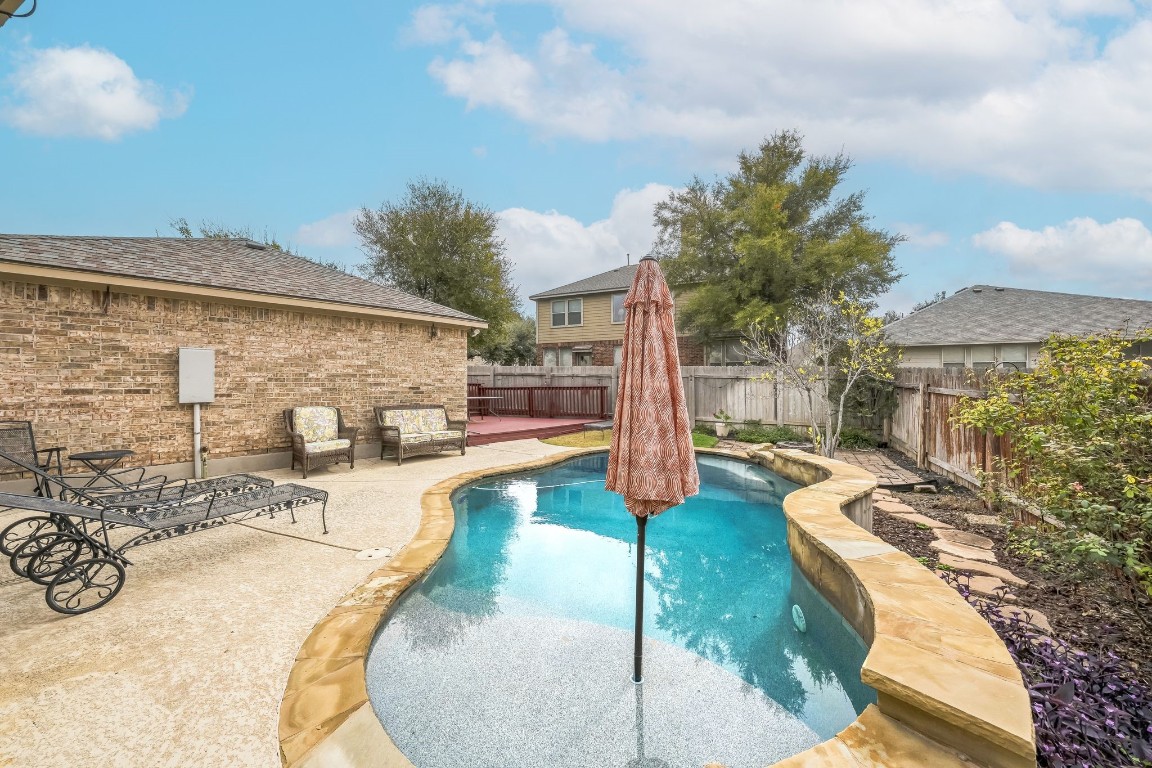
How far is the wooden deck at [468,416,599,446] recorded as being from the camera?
1122 cm

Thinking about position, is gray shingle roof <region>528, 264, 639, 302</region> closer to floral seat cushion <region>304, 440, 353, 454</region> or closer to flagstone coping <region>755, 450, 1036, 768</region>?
floral seat cushion <region>304, 440, 353, 454</region>

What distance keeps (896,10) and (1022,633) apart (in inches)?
339

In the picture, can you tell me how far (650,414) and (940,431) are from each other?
677cm

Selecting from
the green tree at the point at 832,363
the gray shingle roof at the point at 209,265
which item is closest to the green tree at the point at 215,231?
the gray shingle roof at the point at 209,265

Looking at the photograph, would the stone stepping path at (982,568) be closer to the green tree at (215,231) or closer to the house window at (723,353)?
the house window at (723,353)

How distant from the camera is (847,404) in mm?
10688

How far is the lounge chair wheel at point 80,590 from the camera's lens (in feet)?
10.2

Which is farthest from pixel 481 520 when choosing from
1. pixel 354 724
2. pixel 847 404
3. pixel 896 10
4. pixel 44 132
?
pixel 44 132

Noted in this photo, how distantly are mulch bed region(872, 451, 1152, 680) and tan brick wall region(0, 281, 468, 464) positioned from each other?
8248mm

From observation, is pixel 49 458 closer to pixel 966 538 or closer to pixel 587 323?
pixel 966 538

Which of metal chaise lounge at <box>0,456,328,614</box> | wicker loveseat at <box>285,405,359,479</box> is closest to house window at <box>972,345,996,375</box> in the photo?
wicker loveseat at <box>285,405,359,479</box>

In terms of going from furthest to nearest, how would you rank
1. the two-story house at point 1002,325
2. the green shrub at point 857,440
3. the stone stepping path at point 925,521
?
1. the two-story house at point 1002,325
2. the green shrub at point 857,440
3. the stone stepping path at point 925,521

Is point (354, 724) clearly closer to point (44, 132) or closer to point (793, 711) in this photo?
point (793, 711)

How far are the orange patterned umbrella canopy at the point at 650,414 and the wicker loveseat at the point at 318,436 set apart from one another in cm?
617
